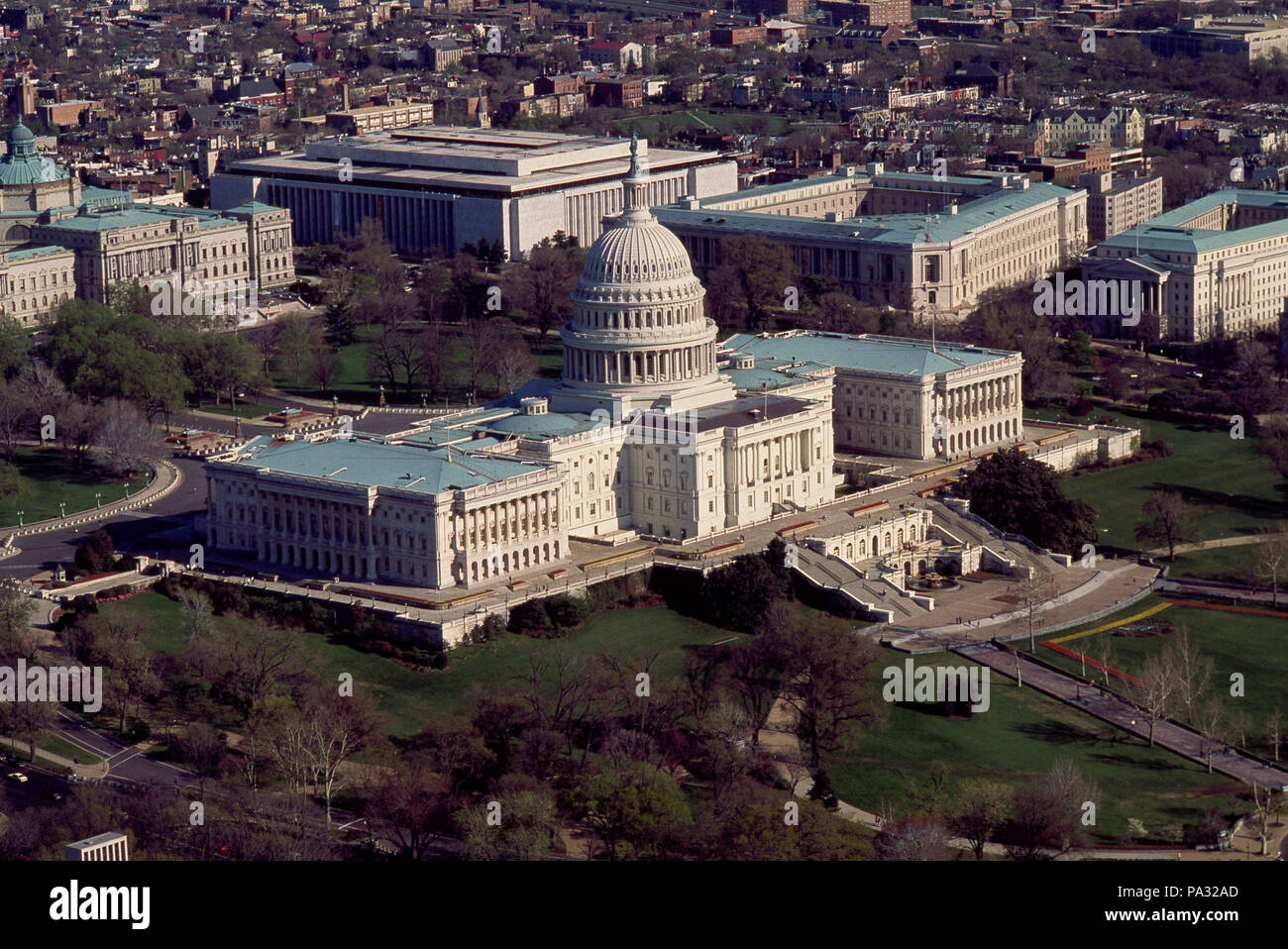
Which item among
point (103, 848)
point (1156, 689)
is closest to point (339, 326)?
point (1156, 689)

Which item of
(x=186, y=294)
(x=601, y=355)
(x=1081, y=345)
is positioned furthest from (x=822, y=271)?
(x=601, y=355)

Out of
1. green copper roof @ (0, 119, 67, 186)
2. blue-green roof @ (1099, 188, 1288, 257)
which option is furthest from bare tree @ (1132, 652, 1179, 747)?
green copper roof @ (0, 119, 67, 186)

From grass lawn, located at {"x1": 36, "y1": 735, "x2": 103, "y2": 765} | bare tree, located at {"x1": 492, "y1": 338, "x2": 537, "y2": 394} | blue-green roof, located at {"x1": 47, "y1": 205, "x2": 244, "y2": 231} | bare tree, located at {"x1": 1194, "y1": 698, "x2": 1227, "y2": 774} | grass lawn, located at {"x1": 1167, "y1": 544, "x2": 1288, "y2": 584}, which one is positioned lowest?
bare tree, located at {"x1": 1194, "y1": 698, "x2": 1227, "y2": 774}

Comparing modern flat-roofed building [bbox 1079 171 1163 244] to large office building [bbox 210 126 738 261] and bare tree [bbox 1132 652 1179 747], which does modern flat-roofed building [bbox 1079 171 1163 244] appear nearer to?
large office building [bbox 210 126 738 261]

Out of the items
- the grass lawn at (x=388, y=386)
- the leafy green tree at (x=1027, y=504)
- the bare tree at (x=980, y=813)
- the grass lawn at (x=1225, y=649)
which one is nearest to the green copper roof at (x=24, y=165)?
the grass lawn at (x=388, y=386)

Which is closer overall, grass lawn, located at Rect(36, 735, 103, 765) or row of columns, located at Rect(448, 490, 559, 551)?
grass lawn, located at Rect(36, 735, 103, 765)

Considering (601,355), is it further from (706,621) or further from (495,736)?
(495,736)

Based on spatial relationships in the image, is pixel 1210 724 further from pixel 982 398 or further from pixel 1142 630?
pixel 982 398
